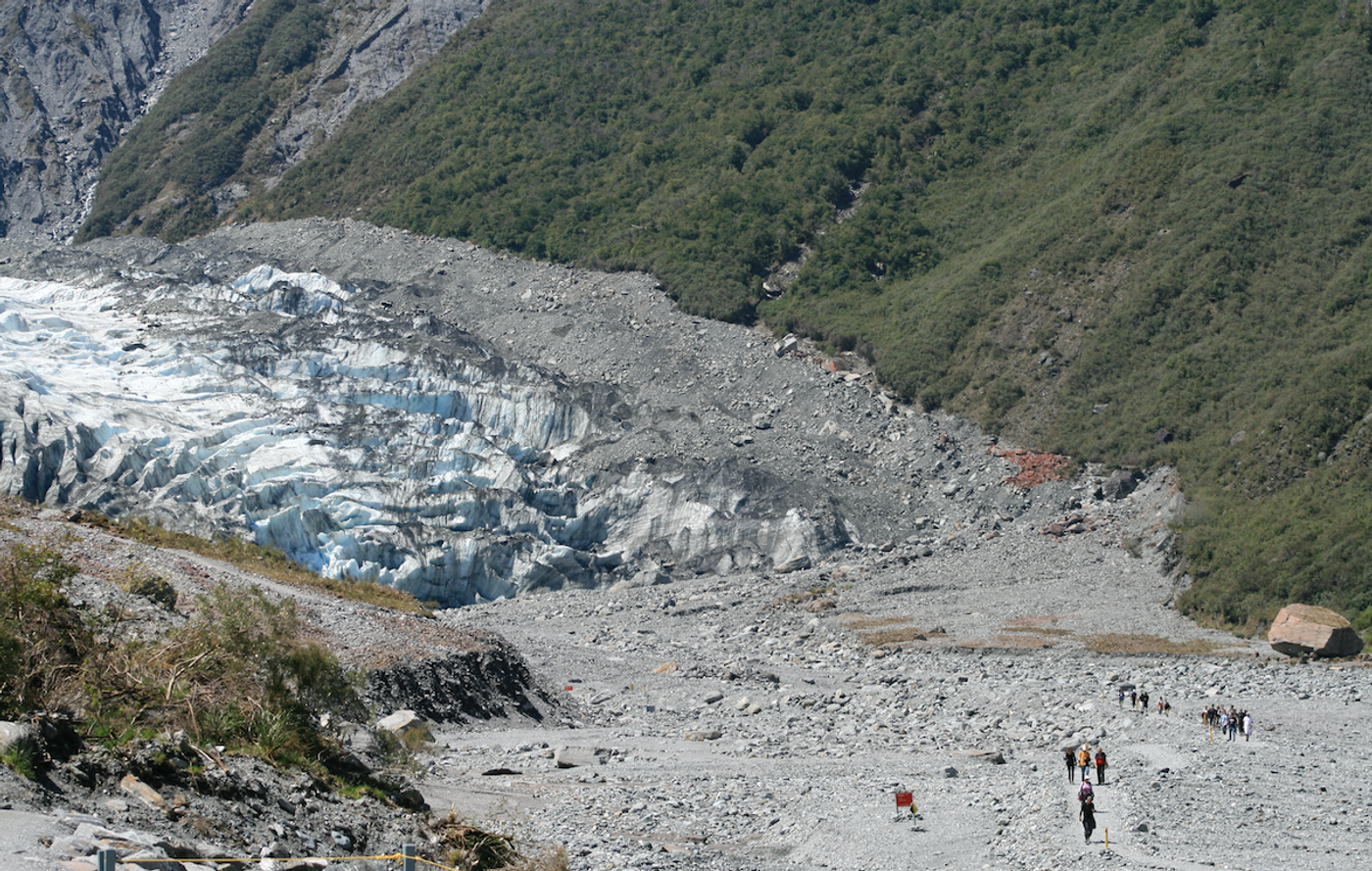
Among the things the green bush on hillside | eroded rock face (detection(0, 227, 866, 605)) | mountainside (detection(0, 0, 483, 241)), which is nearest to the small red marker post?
eroded rock face (detection(0, 227, 866, 605))

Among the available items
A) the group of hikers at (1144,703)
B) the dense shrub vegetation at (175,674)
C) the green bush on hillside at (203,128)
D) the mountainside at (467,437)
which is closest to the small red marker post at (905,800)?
the dense shrub vegetation at (175,674)

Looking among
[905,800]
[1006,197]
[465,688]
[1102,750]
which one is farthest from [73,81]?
[905,800]

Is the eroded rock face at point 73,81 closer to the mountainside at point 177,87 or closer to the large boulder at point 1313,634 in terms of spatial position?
the mountainside at point 177,87

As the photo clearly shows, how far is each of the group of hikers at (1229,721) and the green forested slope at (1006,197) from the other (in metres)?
11.5

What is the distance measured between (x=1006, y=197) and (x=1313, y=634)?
146 feet

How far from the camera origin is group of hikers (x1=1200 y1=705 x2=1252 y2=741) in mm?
23078

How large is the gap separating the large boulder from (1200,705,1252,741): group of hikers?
807 cm

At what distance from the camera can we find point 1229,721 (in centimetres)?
2333

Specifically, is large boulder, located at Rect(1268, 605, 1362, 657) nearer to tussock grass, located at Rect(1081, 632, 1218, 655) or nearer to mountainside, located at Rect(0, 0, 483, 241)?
tussock grass, located at Rect(1081, 632, 1218, 655)

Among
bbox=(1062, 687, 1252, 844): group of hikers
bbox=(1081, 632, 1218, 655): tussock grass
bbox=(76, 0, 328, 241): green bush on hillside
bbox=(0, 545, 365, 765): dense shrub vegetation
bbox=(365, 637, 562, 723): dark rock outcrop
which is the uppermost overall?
bbox=(76, 0, 328, 241): green bush on hillside

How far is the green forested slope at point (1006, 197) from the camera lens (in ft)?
150

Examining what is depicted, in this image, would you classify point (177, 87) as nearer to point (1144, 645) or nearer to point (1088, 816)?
point (1144, 645)

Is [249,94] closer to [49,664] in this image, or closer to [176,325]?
[176,325]

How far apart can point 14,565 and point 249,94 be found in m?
106
